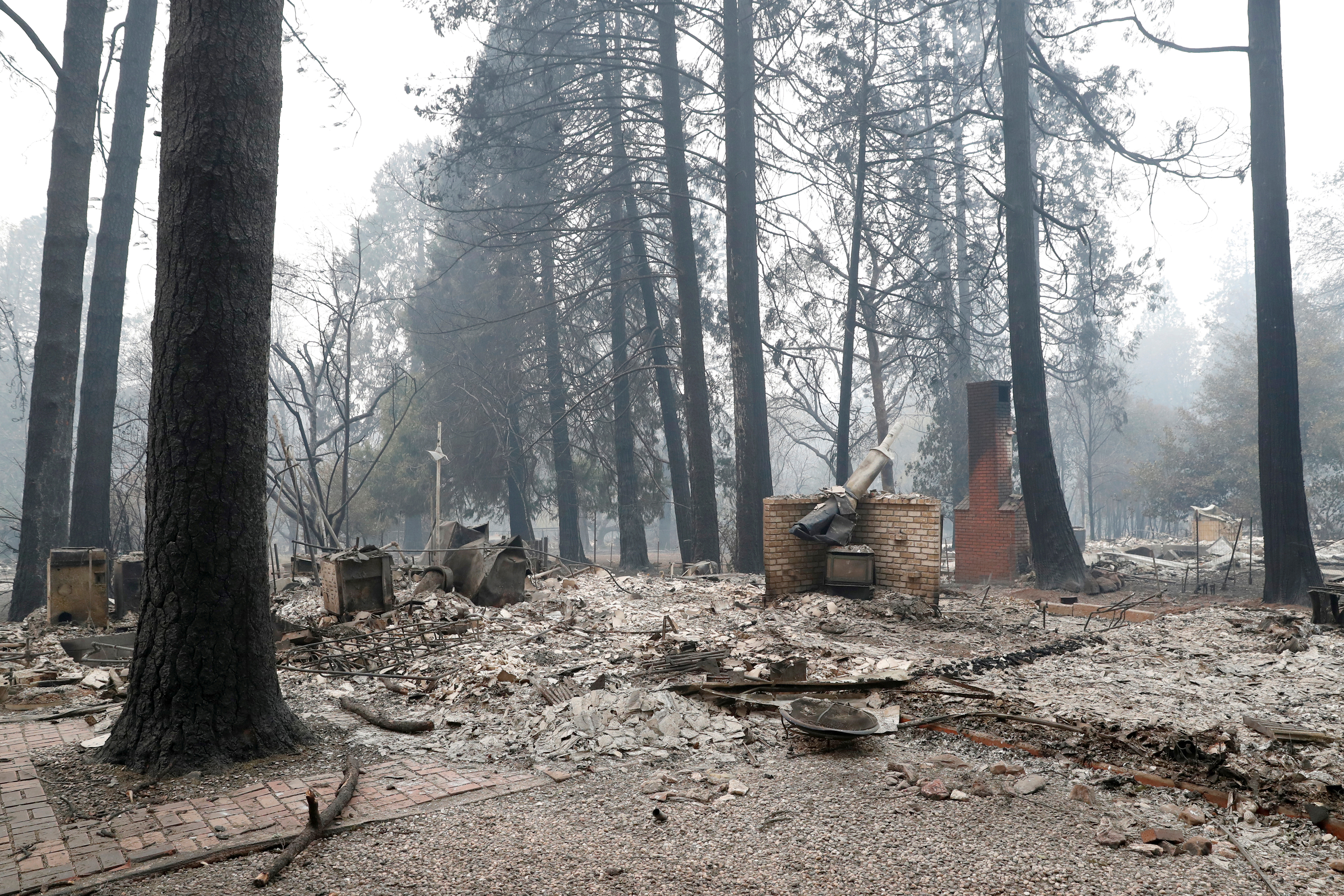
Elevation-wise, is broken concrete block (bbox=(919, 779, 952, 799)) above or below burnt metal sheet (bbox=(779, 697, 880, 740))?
below

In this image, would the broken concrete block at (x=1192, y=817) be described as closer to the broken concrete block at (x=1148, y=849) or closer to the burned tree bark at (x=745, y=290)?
the broken concrete block at (x=1148, y=849)

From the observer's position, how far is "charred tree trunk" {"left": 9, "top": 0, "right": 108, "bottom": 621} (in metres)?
Result: 9.62

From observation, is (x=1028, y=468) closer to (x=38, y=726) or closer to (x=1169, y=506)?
(x=38, y=726)

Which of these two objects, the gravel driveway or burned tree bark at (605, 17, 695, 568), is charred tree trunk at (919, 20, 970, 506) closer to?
burned tree bark at (605, 17, 695, 568)

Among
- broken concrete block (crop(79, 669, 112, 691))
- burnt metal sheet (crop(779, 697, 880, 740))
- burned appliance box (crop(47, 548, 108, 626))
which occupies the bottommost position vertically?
broken concrete block (crop(79, 669, 112, 691))

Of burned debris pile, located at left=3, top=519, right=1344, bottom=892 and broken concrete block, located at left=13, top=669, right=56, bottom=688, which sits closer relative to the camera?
burned debris pile, located at left=3, top=519, right=1344, bottom=892

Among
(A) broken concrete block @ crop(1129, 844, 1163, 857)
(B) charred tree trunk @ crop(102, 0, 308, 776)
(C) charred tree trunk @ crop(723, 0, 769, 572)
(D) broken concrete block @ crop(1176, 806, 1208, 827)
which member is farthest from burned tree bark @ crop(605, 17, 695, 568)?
(A) broken concrete block @ crop(1129, 844, 1163, 857)

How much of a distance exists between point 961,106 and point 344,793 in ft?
85.2

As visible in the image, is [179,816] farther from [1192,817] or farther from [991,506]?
[991,506]

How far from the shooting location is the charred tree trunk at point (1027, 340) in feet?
44.9

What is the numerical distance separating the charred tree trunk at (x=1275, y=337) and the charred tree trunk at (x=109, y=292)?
50.0ft

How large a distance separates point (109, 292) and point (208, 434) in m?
8.55

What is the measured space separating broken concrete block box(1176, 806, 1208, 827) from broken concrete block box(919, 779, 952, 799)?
0.98m

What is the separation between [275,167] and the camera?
474cm
